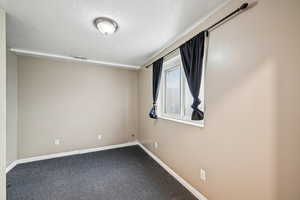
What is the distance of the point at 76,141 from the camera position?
123 inches

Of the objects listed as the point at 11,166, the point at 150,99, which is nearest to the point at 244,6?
the point at 150,99

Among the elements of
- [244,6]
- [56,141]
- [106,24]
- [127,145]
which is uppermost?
[106,24]

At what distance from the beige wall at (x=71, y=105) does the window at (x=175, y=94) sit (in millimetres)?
1315

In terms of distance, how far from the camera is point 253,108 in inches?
43.7

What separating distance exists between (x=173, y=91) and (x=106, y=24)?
5.26 ft

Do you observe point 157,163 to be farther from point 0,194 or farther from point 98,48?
point 98,48

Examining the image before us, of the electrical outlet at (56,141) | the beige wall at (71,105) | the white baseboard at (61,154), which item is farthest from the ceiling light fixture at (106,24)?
the white baseboard at (61,154)

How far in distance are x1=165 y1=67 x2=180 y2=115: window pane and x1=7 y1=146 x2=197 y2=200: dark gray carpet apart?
46.9 inches

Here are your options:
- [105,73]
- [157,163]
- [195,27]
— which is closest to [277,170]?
[195,27]

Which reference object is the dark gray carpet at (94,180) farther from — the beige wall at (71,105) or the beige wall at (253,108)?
the beige wall at (253,108)

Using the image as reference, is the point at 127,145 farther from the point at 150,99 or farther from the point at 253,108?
the point at 253,108

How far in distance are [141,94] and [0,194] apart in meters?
2.89

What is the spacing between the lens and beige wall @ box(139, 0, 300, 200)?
0.91m

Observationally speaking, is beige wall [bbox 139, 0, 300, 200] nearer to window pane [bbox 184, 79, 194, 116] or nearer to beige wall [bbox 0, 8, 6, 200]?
window pane [bbox 184, 79, 194, 116]
